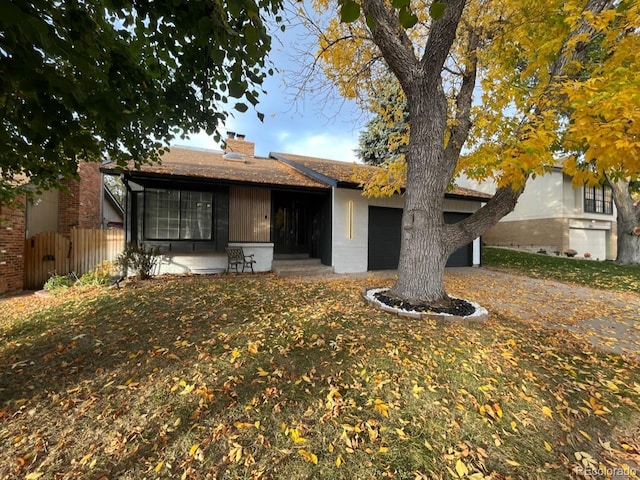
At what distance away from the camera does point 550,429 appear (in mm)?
2402

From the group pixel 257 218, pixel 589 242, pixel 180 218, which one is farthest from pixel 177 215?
pixel 589 242

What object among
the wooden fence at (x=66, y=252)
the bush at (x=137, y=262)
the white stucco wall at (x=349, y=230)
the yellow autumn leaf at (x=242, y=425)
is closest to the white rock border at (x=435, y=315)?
the yellow autumn leaf at (x=242, y=425)

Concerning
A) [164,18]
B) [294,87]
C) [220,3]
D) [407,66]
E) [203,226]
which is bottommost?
[203,226]

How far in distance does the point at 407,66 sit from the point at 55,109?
4.77m

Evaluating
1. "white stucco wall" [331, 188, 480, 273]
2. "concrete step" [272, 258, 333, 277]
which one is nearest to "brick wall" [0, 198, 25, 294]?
"concrete step" [272, 258, 333, 277]

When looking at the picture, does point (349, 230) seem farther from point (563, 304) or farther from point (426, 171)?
point (563, 304)

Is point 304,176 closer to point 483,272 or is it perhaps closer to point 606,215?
point 483,272

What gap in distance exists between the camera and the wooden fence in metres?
7.59

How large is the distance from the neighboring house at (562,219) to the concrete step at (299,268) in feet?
54.3

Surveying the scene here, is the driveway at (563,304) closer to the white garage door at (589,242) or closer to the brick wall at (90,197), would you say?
the brick wall at (90,197)

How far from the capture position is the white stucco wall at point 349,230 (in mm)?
9320

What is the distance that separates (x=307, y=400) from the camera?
2.60m

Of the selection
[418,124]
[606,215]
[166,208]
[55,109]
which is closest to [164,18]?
[55,109]

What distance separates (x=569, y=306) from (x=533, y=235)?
15195mm
